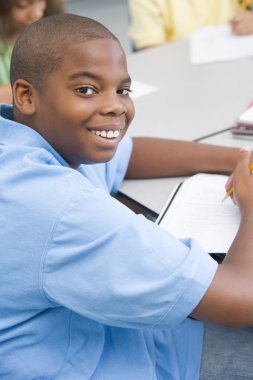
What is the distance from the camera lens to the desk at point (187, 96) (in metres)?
1.33

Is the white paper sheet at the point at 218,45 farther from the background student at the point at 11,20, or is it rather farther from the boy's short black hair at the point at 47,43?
the boy's short black hair at the point at 47,43

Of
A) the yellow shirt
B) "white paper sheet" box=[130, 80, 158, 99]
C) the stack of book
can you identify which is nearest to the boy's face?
the stack of book

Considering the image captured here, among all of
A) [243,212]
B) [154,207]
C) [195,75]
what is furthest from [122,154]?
[195,75]

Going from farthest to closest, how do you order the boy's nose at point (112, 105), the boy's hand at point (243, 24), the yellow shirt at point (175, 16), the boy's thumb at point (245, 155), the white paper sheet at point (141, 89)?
the yellow shirt at point (175, 16)
the boy's hand at point (243, 24)
the white paper sheet at point (141, 89)
the boy's thumb at point (245, 155)
the boy's nose at point (112, 105)

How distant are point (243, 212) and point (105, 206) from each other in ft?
0.98

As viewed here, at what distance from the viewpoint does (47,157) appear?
0.71 metres

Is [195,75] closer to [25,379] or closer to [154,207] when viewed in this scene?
[154,207]

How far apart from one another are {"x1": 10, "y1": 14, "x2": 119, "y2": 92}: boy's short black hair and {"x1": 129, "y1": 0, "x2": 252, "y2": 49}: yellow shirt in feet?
4.86

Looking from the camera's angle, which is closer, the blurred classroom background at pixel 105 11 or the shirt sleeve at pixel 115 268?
the shirt sleeve at pixel 115 268

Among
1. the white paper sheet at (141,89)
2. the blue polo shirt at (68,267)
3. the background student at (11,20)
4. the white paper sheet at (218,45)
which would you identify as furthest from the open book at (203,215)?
the background student at (11,20)

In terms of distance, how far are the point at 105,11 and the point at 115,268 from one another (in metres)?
4.59

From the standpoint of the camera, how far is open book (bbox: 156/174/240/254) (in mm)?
843

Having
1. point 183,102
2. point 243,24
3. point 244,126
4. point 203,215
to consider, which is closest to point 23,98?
point 203,215

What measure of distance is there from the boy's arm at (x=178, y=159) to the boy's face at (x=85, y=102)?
0.37m
